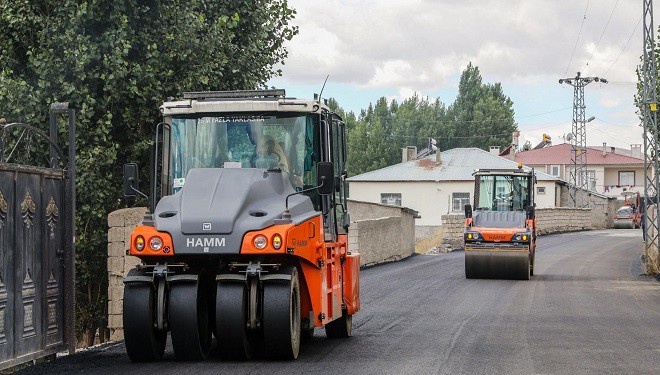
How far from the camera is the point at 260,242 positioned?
10.2 metres

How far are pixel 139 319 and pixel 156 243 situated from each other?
2.58 feet

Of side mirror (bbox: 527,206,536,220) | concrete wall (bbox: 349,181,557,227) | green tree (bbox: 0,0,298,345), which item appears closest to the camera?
green tree (bbox: 0,0,298,345)

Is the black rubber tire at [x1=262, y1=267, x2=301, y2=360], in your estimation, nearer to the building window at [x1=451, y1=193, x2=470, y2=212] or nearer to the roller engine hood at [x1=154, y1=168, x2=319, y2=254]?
the roller engine hood at [x1=154, y1=168, x2=319, y2=254]

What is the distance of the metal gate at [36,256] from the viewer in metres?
9.48

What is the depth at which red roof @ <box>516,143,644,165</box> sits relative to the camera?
→ 106 m

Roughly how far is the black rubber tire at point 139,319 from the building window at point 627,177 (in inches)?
4004

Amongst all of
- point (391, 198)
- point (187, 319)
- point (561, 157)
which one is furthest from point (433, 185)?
point (187, 319)

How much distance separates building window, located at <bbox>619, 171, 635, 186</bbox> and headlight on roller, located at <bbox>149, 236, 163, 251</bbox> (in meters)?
102

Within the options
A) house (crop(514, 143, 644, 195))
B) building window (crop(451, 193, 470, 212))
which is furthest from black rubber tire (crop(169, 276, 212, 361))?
house (crop(514, 143, 644, 195))

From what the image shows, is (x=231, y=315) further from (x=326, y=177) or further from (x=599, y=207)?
(x=599, y=207)

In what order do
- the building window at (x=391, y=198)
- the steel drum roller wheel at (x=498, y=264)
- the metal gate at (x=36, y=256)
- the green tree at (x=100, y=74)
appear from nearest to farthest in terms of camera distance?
the metal gate at (x=36, y=256) → the green tree at (x=100, y=74) → the steel drum roller wheel at (x=498, y=264) → the building window at (x=391, y=198)

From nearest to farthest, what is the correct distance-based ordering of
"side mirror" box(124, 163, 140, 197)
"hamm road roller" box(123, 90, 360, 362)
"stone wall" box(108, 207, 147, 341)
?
"hamm road roller" box(123, 90, 360, 362)
"side mirror" box(124, 163, 140, 197)
"stone wall" box(108, 207, 147, 341)

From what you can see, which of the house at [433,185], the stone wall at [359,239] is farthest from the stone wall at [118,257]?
the house at [433,185]

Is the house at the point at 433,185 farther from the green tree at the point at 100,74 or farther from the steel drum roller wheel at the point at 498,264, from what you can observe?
the green tree at the point at 100,74
